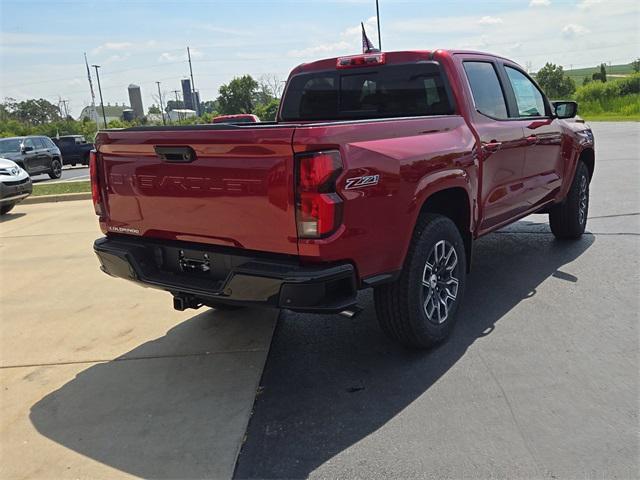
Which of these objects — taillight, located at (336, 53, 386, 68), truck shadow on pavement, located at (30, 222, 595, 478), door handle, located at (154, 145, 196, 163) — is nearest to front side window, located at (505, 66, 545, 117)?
taillight, located at (336, 53, 386, 68)

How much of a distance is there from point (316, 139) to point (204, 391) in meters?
1.72

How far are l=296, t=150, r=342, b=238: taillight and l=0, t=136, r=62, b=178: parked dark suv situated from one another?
693 inches

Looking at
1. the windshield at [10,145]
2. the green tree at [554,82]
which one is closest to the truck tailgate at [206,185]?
the windshield at [10,145]

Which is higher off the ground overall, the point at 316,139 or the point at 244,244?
the point at 316,139

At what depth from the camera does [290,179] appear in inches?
111

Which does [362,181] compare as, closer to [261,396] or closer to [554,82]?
[261,396]

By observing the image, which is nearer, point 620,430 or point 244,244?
point 620,430

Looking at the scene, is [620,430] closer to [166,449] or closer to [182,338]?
[166,449]

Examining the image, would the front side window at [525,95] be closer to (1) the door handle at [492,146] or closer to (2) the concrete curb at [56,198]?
(1) the door handle at [492,146]

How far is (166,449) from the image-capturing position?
2.86 metres

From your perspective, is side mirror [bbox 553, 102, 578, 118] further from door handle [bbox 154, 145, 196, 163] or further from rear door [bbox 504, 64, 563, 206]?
door handle [bbox 154, 145, 196, 163]

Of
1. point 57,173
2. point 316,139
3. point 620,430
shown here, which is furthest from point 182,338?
point 57,173

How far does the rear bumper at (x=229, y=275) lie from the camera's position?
2.87 metres

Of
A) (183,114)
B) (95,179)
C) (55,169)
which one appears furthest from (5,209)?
(183,114)
